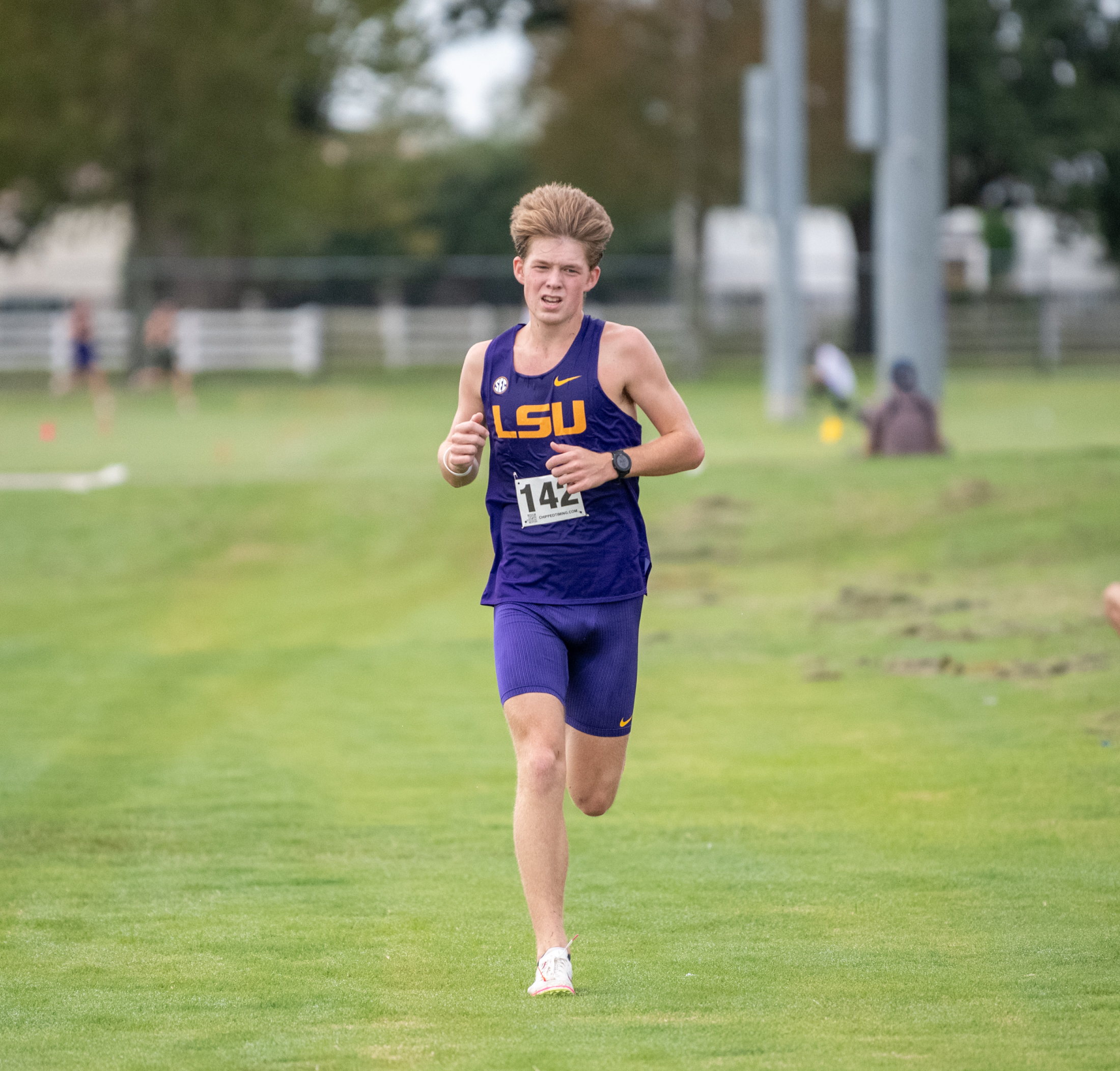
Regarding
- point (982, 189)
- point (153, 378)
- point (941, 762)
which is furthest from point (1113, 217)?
point (941, 762)

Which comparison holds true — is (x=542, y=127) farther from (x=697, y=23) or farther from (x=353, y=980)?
(x=353, y=980)

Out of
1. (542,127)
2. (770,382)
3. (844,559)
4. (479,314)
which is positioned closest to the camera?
(844,559)

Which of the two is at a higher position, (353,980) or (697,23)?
(697,23)

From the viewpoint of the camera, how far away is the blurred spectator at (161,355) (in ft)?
129

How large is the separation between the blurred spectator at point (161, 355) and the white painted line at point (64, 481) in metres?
15.6

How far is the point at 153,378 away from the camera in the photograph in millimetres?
41781

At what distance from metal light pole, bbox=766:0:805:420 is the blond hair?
2310 cm

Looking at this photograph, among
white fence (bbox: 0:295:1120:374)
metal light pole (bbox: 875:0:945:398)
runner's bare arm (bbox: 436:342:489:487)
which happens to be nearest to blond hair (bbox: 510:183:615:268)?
runner's bare arm (bbox: 436:342:489:487)

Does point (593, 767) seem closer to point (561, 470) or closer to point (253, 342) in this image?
point (561, 470)

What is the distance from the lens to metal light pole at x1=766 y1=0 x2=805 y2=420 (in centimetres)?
2827

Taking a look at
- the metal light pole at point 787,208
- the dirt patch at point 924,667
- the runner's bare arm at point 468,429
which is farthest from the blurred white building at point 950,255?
the runner's bare arm at point 468,429

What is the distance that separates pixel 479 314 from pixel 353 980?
42.1 metres

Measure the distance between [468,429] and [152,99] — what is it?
39698 mm

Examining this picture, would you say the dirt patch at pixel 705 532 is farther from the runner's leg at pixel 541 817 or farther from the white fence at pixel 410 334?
the white fence at pixel 410 334
